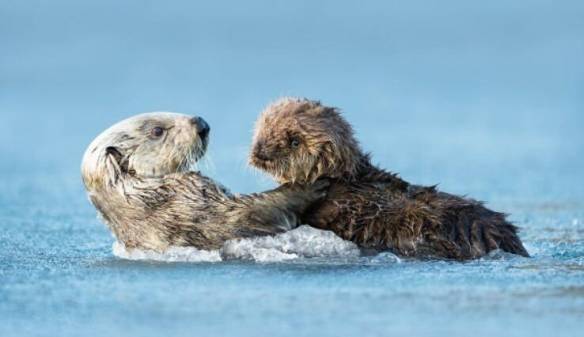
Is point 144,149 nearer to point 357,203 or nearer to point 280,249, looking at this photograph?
point 280,249

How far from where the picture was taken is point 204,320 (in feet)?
19.8

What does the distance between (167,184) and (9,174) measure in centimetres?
781

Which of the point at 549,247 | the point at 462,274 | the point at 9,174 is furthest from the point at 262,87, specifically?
the point at 462,274

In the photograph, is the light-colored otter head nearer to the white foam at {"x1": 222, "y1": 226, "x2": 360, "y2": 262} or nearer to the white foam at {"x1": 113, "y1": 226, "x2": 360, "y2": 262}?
the white foam at {"x1": 113, "y1": 226, "x2": 360, "y2": 262}

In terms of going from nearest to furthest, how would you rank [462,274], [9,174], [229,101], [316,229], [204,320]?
[204,320], [462,274], [316,229], [9,174], [229,101]

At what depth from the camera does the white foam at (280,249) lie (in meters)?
7.33

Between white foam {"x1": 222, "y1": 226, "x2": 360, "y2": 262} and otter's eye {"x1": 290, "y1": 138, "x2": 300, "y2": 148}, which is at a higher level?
otter's eye {"x1": 290, "y1": 138, "x2": 300, "y2": 148}

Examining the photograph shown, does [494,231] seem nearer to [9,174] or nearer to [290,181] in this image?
[290,181]

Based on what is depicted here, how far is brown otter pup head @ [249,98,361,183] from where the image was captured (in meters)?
7.34

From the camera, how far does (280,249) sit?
739cm

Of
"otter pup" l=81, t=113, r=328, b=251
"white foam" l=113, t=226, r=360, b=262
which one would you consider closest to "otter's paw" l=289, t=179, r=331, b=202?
"otter pup" l=81, t=113, r=328, b=251

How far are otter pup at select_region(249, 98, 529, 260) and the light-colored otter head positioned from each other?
40 cm

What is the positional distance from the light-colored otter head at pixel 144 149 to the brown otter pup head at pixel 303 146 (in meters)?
Answer: 0.41

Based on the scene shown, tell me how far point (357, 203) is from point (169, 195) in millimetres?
999
